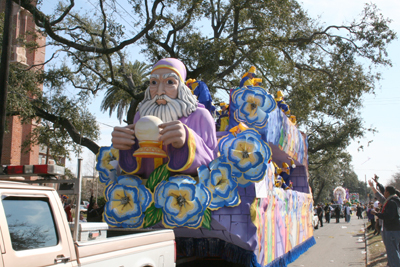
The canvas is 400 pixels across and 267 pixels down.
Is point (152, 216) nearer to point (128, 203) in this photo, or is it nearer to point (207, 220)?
point (128, 203)

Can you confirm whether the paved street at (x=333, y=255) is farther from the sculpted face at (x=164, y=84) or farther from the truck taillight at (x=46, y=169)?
the truck taillight at (x=46, y=169)

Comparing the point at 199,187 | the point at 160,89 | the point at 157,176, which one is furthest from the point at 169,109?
the point at 199,187

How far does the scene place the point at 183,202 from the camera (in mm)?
5375

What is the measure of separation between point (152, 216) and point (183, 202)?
635mm

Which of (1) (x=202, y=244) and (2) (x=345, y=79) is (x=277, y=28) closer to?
(2) (x=345, y=79)

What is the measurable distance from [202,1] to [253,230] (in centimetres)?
1184

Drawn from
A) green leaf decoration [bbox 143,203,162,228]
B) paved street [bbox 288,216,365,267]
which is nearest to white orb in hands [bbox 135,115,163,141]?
green leaf decoration [bbox 143,203,162,228]

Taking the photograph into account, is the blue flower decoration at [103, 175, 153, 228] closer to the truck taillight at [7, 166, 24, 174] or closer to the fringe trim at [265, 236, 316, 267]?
the truck taillight at [7, 166, 24, 174]

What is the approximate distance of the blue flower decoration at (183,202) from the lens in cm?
534

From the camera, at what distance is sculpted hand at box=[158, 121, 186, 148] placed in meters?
5.25

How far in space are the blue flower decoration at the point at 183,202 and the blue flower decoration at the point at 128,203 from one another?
375 mm

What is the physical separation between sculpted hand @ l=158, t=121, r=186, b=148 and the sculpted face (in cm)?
90

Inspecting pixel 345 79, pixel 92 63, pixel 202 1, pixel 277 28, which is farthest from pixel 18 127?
pixel 345 79

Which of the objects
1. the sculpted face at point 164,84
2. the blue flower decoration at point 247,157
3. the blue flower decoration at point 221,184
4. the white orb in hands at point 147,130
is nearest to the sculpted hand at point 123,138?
the white orb in hands at point 147,130
